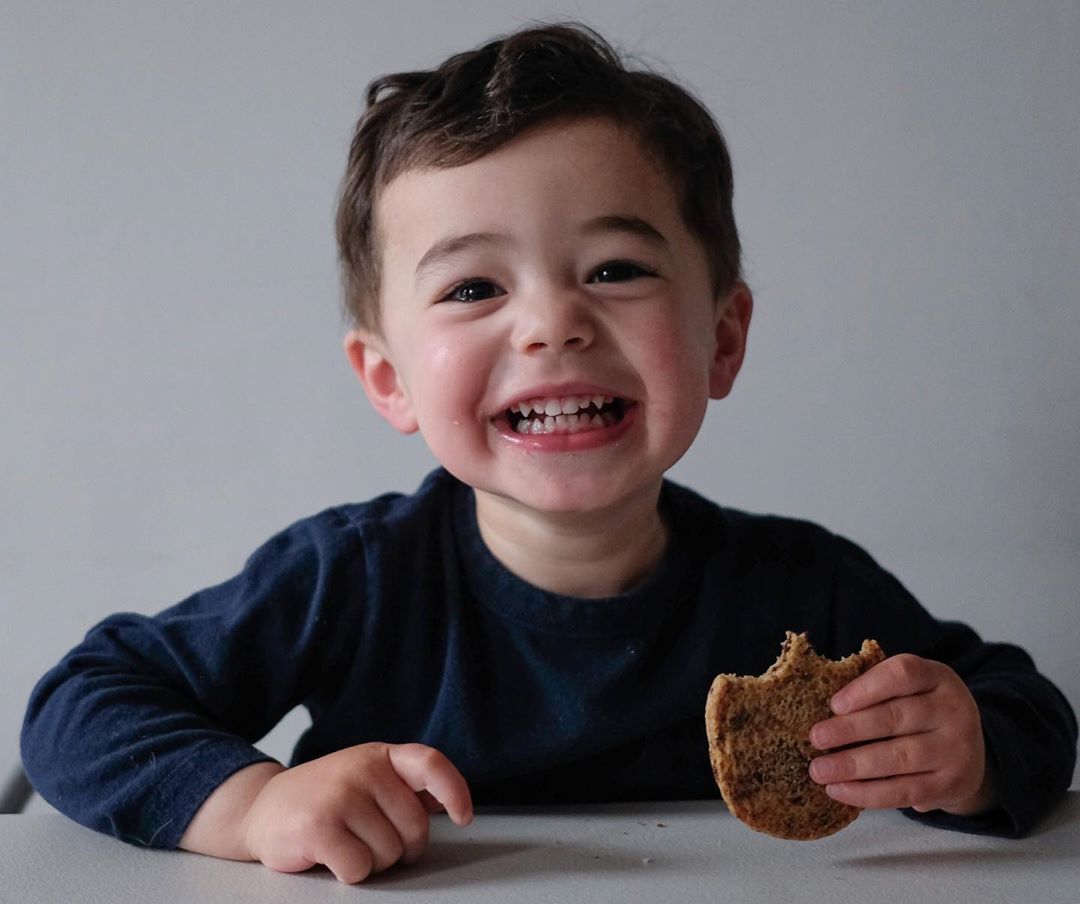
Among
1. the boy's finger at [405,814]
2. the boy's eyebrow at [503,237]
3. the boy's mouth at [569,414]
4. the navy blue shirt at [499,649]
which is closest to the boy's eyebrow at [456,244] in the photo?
the boy's eyebrow at [503,237]

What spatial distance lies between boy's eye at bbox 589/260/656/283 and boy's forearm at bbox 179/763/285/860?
367 mm

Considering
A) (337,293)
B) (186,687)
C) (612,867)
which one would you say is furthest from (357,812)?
(337,293)

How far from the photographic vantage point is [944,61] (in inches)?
47.6

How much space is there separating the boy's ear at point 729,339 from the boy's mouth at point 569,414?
0.16 meters

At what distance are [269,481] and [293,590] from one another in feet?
1.16

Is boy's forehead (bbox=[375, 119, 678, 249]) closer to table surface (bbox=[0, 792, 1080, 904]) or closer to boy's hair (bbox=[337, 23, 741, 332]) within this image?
boy's hair (bbox=[337, 23, 741, 332])

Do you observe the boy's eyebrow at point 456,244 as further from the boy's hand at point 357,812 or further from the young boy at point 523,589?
the boy's hand at point 357,812

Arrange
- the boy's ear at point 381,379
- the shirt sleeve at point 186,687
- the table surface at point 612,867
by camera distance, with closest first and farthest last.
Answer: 1. the table surface at point 612,867
2. the shirt sleeve at point 186,687
3. the boy's ear at point 381,379

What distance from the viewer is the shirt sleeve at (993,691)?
787 mm

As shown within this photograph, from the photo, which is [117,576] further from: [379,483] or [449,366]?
[449,366]

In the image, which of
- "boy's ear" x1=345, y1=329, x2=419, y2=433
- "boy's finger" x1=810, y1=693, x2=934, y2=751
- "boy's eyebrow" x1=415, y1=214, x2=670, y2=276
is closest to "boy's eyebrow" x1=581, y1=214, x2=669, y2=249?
"boy's eyebrow" x1=415, y1=214, x2=670, y2=276

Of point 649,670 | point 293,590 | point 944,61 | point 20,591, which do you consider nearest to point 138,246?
point 20,591

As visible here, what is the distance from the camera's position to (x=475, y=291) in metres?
0.87

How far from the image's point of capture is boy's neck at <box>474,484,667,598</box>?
Result: 38.3 inches
